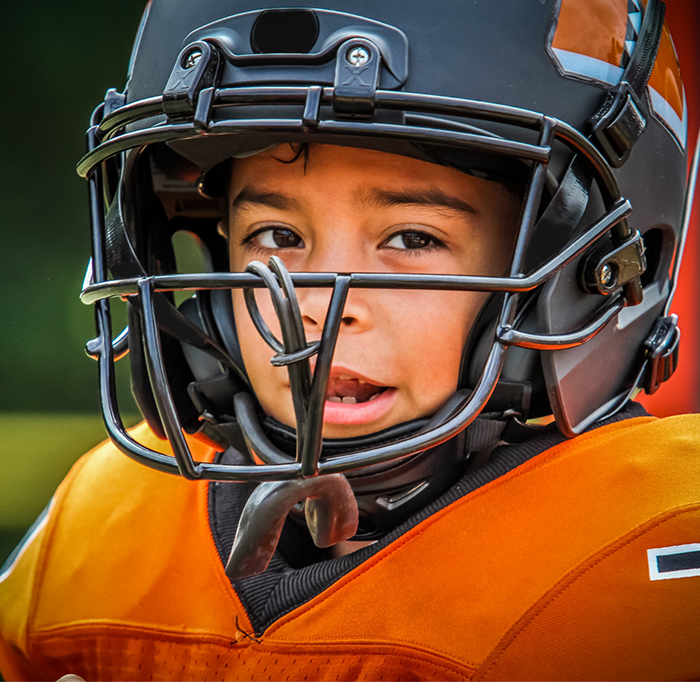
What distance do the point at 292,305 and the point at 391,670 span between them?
0.38m

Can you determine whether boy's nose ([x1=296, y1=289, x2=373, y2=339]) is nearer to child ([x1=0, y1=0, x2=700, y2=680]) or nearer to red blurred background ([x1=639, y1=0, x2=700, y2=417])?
child ([x1=0, y1=0, x2=700, y2=680])

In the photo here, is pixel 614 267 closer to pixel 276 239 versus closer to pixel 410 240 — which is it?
pixel 410 240

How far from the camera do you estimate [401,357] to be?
2.51 feet

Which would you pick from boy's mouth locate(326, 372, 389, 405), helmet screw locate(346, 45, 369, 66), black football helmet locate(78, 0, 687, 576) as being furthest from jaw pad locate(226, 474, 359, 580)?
helmet screw locate(346, 45, 369, 66)

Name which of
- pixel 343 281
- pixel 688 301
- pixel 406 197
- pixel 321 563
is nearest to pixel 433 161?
pixel 406 197

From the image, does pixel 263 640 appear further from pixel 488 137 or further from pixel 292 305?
pixel 488 137

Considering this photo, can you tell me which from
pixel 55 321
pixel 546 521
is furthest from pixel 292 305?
pixel 55 321

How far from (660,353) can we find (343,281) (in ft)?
1.49

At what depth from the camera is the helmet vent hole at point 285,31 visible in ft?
2.23

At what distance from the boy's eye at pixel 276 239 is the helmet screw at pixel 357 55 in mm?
228

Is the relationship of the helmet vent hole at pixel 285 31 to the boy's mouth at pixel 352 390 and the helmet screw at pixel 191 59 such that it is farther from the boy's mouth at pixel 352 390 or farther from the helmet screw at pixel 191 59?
the boy's mouth at pixel 352 390

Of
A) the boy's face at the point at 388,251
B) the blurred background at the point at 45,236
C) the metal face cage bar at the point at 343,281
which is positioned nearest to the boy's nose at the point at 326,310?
the boy's face at the point at 388,251

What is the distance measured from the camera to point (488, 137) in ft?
2.15

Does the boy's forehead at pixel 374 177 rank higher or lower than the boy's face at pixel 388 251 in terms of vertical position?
higher
